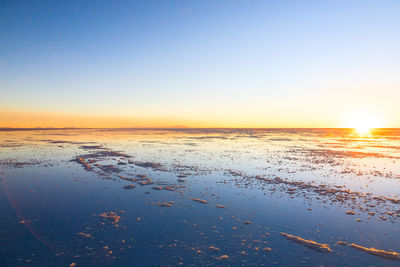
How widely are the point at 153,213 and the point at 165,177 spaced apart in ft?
Answer: 32.2

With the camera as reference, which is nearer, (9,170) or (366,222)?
(366,222)

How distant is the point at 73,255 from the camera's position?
10.4 meters

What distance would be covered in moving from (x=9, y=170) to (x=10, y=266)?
2360cm

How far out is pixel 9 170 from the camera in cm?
2767

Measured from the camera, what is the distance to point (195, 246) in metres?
11.3

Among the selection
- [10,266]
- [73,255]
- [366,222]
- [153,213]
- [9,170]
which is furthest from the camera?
[9,170]

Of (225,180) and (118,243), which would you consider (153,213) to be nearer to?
(118,243)

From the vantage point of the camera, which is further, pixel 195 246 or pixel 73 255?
pixel 195 246

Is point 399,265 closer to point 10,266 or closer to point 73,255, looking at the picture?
point 73,255

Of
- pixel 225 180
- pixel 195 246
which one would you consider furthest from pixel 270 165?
pixel 195 246

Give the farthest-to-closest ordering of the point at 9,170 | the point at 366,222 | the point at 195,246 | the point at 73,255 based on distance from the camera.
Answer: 1. the point at 9,170
2. the point at 366,222
3. the point at 195,246
4. the point at 73,255

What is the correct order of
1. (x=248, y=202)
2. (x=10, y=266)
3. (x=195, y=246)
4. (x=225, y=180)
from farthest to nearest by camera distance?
(x=225, y=180) < (x=248, y=202) < (x=195, y=246) < (x=10, y=266)

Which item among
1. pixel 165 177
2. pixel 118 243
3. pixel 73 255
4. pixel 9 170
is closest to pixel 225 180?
pixel 165 177

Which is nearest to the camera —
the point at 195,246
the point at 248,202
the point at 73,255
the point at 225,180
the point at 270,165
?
the point at 73,255
